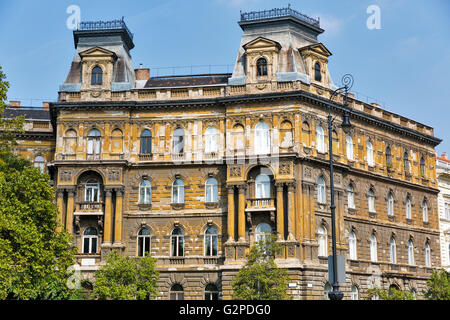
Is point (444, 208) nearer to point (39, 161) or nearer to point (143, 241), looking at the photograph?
point (143, 241)

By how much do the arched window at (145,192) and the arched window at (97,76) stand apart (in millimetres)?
8996

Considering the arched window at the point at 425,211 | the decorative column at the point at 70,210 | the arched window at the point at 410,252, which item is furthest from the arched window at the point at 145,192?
the arched window at the point at 425,211

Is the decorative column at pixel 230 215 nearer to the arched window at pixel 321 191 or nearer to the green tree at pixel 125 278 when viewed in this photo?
the green tree at pixel 125 278

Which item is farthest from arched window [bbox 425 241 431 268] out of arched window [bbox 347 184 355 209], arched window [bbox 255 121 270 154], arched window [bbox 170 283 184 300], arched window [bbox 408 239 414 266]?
arched window [bbox 170 283 184 300]

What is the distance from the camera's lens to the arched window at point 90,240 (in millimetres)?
52938

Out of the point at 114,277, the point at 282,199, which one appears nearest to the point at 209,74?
the point at 282,199

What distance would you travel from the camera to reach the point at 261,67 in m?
54.1

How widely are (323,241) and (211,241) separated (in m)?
8.43

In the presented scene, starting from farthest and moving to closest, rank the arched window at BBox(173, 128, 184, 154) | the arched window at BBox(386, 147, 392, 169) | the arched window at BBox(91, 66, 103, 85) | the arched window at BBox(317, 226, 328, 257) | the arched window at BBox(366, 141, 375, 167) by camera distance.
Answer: the arched window at BBox(386, 147, 392, 169), the arched window at BBox(366, 141, 375, 167), the arched window at BBox(91, 66, 103, 85), the arched window at BBox(173, 128, 184, 154), the arched window at BBox(317, 226, 328, 257)

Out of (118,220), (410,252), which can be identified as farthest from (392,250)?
(118,220)

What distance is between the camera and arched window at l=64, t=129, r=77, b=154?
54469 mm

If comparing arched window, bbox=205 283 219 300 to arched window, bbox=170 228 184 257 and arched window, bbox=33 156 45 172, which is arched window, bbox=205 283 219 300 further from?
arched window, bbox=33 156 45 172

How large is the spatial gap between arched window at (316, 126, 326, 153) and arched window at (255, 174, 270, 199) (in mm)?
4941

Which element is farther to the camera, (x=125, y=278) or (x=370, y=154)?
(x=370, y=154)
